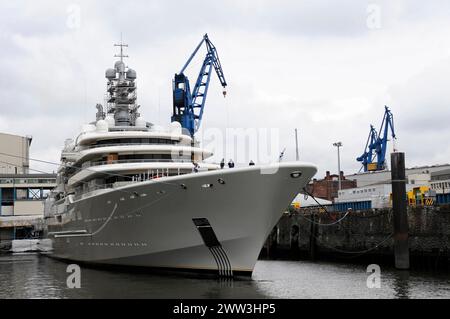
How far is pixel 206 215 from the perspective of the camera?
19969 millimetres

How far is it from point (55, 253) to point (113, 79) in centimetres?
1297

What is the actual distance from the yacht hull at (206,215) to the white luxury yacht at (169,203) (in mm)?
36

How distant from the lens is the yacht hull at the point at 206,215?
19469mm

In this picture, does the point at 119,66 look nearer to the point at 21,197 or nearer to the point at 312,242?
the point at 312,242

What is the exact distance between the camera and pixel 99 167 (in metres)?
24.6

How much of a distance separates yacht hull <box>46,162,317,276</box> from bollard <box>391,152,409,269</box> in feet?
22.2

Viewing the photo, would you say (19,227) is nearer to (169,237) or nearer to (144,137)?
(144,137)

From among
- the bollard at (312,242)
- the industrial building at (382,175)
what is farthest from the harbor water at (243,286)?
the industrial building at (382,175)

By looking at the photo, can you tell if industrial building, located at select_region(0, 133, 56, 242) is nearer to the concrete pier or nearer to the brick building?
the brick building

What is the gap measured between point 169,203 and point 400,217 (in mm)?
10949

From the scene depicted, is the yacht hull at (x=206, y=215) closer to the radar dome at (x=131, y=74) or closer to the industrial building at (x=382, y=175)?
the radar dome at (x=131, y=74)

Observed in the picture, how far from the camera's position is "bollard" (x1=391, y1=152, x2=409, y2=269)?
24.4 meters

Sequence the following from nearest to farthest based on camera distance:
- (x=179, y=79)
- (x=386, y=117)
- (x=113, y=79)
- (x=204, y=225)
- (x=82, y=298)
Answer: (x=82, y=298)
(x=204, y=225)
(x=113, y=79)
(x=179, y=79)
(x=386, y=117)
